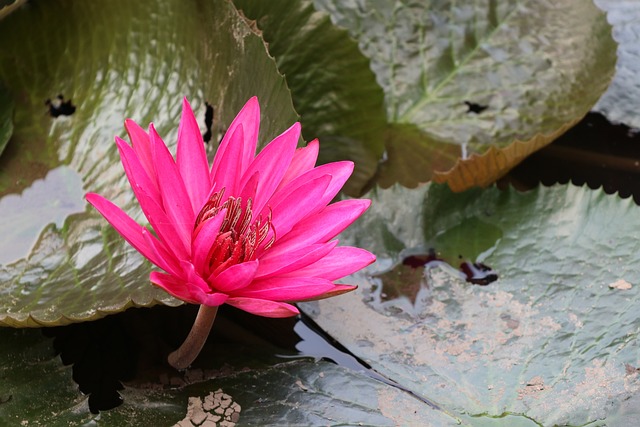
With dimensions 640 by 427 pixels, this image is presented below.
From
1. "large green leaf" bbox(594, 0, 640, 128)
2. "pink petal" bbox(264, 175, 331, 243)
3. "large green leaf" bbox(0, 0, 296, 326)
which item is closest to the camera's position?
"pink petal" bbox(264, 175, 331, 243)

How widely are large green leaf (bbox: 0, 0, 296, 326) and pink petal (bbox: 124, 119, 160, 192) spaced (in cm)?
22

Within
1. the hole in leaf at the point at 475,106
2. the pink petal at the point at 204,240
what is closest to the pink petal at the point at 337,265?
the pink petal at the point at 204,240

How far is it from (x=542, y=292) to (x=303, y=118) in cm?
59

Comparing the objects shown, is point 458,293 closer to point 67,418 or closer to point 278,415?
point 278,415

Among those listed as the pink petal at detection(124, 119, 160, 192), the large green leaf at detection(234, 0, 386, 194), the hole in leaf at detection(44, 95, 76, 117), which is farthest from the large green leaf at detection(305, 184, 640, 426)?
the hole in leaf at detection(44, 95, 76, 117)

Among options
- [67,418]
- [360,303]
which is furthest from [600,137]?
[67,418]

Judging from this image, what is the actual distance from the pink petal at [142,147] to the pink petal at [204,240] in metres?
0.10

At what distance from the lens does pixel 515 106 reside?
168 cm

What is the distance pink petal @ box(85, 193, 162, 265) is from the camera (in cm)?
92

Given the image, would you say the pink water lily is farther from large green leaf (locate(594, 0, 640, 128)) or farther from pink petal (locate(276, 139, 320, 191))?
large green leaf (locate(594, 0, 640, 128))

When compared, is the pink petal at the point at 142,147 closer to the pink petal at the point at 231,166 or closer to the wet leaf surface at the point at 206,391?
the pink petal at the point at 231,166

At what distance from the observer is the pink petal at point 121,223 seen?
92 cm

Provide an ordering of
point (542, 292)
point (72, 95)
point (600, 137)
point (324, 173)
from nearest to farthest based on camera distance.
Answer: point (324, 173) < point (542, 292) < point (72, 95) < point (600, 137)

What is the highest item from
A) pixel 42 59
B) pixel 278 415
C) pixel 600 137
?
pixel 42 59
